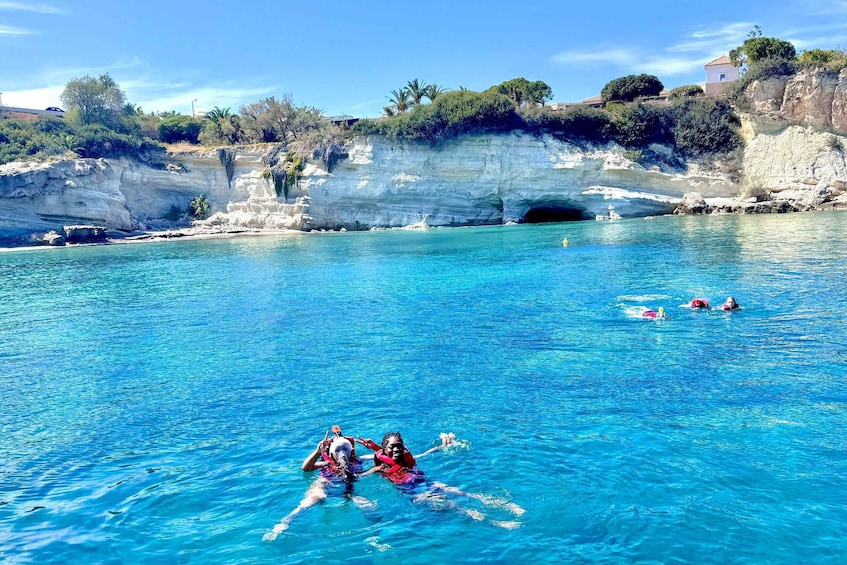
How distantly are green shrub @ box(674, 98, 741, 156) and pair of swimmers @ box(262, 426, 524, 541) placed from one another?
5438 cm

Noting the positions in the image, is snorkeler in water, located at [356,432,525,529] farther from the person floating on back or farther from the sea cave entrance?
the sea cave entrance

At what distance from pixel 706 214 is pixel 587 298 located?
37.1m

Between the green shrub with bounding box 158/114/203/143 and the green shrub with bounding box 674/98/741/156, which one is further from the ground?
the green shrub with bounding box 158/114/203/143

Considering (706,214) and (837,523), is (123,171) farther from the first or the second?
(837,523)

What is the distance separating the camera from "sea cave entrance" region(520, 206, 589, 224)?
58.0 metres

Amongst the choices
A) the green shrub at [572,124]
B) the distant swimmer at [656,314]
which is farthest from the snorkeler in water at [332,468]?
the green shrub at [572,124]

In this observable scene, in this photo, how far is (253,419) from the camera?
10.8m

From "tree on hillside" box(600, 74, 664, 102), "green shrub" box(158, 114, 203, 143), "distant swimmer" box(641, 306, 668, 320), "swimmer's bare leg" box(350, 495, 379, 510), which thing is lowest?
"swimmer's bare leg" box(350, 495, 379, 510)

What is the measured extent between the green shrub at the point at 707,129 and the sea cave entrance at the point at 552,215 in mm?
10358

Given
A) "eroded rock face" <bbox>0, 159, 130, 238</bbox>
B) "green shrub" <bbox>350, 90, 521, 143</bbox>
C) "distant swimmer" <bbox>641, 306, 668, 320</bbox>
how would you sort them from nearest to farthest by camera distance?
"distant swimmer" <bbox>641, 306, 668, 320</bbox>
"eroded rock face" <bbox>0, 159, 130, 238</bbox>
"green shrub" <bbox>350, 90, 521, 143</bbox>

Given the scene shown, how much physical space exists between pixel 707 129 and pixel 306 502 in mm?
56809

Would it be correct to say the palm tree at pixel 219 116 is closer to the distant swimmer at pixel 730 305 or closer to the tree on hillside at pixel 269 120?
the tree on hillside at pixel 269 120

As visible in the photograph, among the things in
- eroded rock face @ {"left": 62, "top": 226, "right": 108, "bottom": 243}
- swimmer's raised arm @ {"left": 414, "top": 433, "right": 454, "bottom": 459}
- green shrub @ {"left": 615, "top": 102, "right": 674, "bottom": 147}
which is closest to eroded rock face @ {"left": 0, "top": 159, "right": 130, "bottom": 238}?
eroded rock face @ {"left": 62, "top": 226, "right": 108, "bottom": 243}

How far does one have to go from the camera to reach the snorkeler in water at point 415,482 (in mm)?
7540
